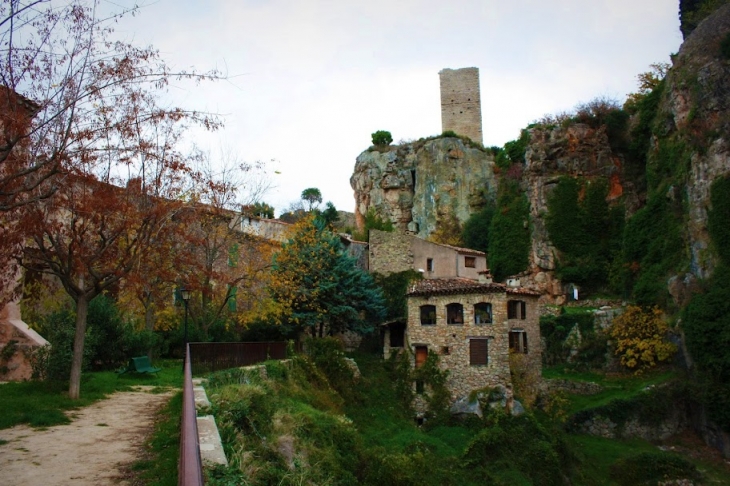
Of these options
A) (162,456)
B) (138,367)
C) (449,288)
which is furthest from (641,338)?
(162,456)

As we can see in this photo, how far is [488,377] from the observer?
26.6 metres

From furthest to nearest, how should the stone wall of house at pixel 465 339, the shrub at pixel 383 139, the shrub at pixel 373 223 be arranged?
the shrub at pixel 383 139 < the shrub at pixel 373 223 < the stone wall of house at pixel 465 339

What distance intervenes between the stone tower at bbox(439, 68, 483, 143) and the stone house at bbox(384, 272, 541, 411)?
41.5 m

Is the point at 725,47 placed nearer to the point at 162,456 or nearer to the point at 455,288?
the point at 455,288

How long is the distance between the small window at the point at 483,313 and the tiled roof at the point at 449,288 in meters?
0.86

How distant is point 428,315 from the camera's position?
2917cm

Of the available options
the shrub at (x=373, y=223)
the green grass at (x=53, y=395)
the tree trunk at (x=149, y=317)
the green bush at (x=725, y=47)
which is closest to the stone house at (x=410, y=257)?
the shrub at (x=373, y=223)

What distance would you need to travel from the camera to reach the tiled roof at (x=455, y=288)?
27203 millimetres

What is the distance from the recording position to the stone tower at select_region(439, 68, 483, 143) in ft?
222

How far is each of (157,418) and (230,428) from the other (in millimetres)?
3022

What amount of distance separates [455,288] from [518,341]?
4867 millimetres

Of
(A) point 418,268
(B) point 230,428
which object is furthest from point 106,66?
(A) point 418,268

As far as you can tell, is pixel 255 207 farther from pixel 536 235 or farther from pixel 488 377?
pixel 536 235

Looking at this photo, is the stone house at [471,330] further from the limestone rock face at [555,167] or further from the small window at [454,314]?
the limestone rock face at [555,167]
